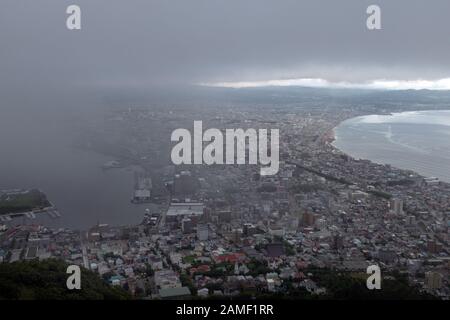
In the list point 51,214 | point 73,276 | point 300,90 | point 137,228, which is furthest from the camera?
point 300,90

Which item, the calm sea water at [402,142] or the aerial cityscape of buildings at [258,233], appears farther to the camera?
the calm sea water at [402,142]

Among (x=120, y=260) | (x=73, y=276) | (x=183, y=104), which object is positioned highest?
(x=183, y=104)

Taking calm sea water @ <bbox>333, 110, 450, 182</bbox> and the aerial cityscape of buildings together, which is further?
calm sea water @ <bbox>333, 110, 450, 182</bbox>

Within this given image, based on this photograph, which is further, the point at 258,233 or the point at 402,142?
Result: the point at 402,142

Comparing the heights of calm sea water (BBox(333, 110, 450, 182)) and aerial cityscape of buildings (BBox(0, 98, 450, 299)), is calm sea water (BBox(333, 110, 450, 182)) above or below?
above

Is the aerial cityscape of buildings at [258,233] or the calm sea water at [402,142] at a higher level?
the calm sea water at [402,142]

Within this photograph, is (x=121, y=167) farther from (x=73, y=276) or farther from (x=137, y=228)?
(x=73, y=276)

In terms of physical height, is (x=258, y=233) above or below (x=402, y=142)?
below
